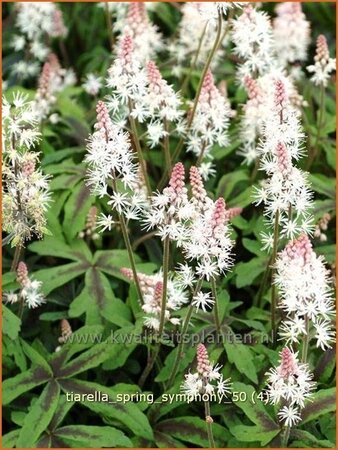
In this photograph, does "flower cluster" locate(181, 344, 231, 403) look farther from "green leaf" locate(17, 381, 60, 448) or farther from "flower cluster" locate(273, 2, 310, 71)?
"flower cluster" locate(273, 2, 310, 71)

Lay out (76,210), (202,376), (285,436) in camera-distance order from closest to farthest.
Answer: (202,376)
(285,436)
(76,210)

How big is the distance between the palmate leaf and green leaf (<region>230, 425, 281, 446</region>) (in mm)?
358

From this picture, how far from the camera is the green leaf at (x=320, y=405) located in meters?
3.06

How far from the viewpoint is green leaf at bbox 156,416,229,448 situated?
3145mm

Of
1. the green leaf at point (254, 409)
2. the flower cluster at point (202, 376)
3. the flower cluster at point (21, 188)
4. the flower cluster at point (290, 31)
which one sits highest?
the flower cluster at point (290, 31)

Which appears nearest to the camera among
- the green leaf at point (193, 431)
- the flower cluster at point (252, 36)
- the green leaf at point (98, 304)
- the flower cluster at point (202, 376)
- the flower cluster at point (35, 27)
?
the flower cluster at point (202, 376)

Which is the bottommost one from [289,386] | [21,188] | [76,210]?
[289,386]

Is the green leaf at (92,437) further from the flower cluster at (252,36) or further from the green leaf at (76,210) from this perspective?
the flower cluster at (252,36)

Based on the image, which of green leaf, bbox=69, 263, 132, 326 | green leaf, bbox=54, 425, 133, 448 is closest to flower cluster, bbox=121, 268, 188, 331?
green leaf, bbox=69, 263, 132, 326

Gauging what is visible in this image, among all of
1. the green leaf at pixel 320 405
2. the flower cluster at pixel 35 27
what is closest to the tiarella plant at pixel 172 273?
the green leaf at pixel 320 405

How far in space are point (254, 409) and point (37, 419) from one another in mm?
862

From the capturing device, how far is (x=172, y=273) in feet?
11.4

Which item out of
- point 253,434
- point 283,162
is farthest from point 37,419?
point 283,162

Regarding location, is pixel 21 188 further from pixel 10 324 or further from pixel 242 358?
pixel 242 358
